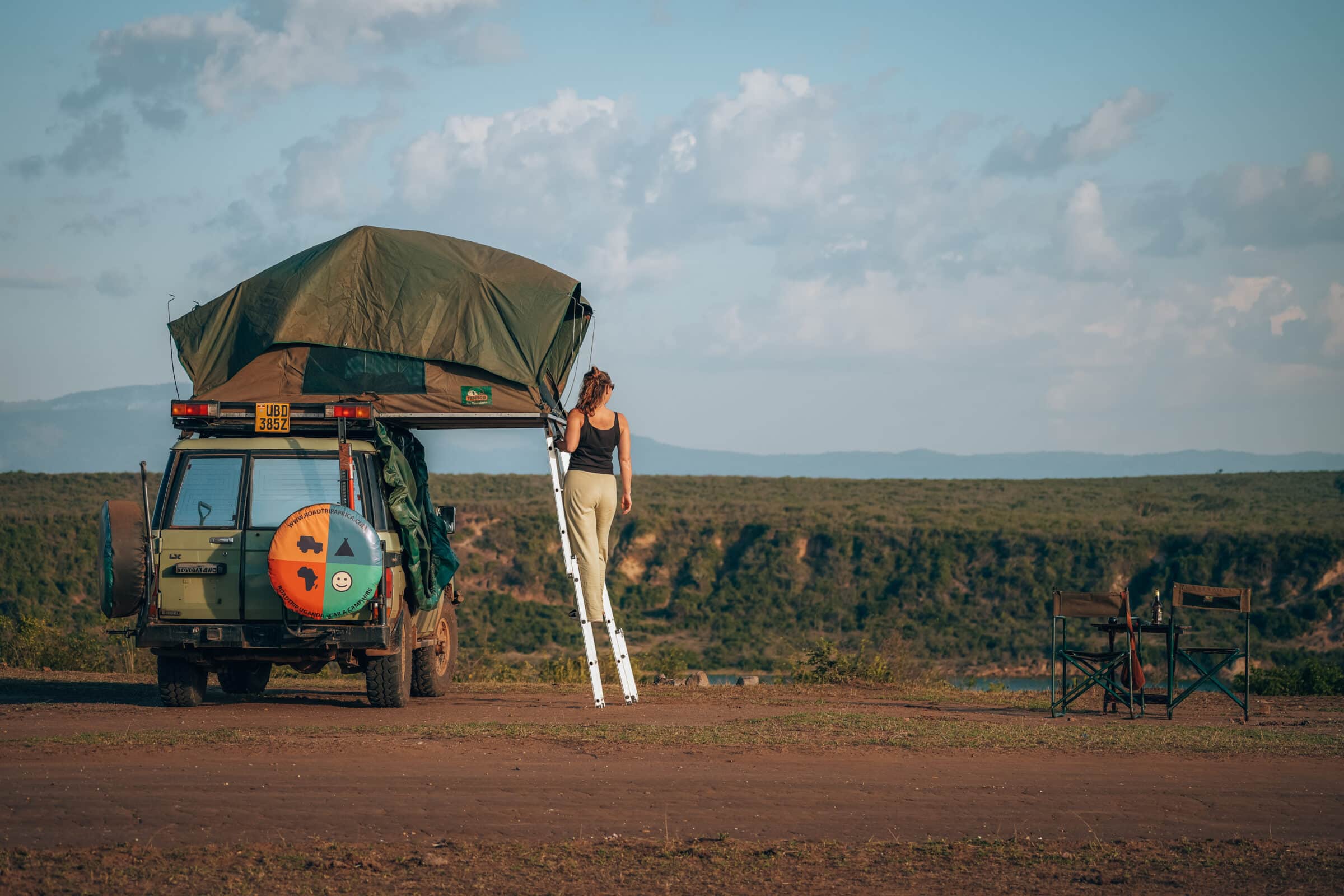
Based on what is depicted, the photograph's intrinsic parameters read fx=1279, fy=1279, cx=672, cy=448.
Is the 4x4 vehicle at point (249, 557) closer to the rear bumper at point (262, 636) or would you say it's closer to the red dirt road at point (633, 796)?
the rear bumper at point (262, 636)

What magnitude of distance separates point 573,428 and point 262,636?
325 centimetres

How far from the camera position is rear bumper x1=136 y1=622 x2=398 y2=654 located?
10.9 m

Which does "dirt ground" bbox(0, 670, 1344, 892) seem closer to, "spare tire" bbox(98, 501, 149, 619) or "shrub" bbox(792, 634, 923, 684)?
"spare tire" bbox(98, 501, 149, 619)

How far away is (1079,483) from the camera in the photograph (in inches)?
2410

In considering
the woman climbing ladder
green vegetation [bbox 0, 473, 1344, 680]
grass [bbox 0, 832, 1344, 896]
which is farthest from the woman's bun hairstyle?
green vegetation [bbox 0, 473, 1344, 680]

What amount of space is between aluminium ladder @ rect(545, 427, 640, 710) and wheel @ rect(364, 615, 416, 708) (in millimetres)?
1598

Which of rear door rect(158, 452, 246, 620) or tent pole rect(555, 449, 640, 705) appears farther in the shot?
tent pole rect(555, 449, 640, 705)

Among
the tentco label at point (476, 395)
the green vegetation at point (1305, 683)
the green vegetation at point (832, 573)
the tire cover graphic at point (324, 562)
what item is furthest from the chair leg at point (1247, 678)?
the green vegetation at point (832, 573)

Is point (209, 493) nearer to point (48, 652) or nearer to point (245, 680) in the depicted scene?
point (245, 680)

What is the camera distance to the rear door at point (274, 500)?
1097cm

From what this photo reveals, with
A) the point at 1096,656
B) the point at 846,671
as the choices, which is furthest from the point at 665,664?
the point at 1096,656

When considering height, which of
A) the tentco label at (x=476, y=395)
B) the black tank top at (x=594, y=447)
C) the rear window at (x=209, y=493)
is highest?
the tentco label at (x=476, y=395)

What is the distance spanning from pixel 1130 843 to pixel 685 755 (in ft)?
11.4

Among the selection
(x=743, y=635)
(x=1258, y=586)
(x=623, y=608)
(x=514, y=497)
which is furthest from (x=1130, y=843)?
(x=514, y=497)
